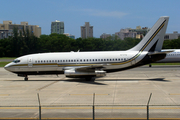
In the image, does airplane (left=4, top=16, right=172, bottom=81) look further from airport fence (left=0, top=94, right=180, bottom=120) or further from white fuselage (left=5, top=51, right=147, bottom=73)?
airport fence (left=0, top=94, right=180, bottom=120)

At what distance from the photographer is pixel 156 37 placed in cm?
2770

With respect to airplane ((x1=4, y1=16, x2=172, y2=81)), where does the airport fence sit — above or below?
below

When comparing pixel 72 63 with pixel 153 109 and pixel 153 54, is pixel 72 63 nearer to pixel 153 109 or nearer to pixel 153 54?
pixel 153 54

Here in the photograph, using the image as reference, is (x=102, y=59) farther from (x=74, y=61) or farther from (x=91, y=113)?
(x=91, y=113)

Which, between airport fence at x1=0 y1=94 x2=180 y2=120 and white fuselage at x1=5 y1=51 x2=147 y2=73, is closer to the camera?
airport fence at x1=0 y1=94 x2=180 y2=120

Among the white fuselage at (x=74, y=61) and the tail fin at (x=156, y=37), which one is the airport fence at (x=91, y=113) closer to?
the white fuselage at (x=74, y=61)

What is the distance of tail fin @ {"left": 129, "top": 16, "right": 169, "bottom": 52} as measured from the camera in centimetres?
2747

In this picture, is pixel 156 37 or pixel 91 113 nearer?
pixel 91 113

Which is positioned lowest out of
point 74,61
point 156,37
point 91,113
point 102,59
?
point 91,113

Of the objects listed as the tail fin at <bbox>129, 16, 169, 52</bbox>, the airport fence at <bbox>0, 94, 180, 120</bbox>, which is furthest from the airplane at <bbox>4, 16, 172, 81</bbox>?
the airport fence at <bbox>0, 94, 180, 120</bbox>

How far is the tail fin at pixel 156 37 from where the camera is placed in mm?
27469

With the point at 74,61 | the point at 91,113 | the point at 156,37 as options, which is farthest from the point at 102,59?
the point at 91,113

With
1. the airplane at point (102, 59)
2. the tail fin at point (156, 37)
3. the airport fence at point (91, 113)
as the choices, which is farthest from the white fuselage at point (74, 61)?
the airport fence at point (91, 113)

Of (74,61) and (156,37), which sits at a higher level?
(156,37)
